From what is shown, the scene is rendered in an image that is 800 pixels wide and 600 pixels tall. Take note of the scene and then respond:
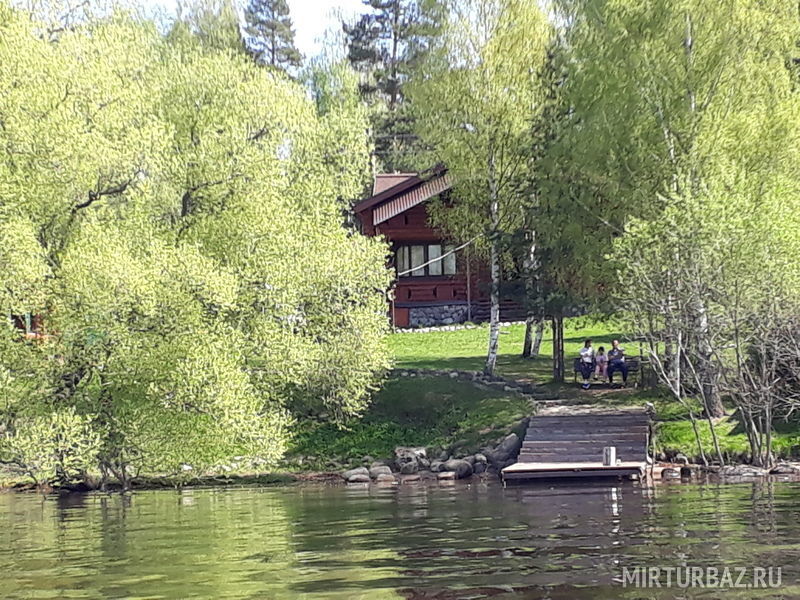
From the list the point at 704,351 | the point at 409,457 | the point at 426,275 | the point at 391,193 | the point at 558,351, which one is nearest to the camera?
the point at 704,351

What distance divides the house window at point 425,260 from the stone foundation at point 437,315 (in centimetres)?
141

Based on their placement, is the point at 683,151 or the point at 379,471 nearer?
the point at 683,151

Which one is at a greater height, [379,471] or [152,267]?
[152,267]

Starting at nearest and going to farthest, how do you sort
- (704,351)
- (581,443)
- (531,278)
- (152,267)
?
(152,267)
(704,351)
(581,443)
(531,278)

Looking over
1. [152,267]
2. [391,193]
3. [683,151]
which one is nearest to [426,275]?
[391,193]

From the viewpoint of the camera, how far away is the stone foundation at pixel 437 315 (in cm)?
4472

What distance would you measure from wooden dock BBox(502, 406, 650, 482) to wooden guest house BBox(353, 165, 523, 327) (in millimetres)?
17001

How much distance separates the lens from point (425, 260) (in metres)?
45.5

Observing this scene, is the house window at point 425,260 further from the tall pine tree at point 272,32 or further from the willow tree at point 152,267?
the tall pine tree at point 272,32

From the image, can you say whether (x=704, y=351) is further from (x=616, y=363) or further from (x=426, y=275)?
(x=426, y=275)

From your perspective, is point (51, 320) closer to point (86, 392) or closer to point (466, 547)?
point (86, 392)

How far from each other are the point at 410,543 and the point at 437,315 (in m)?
30.0

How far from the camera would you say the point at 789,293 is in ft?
72.0

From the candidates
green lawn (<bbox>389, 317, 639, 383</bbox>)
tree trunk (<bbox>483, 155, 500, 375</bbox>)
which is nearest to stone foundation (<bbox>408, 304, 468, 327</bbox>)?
green lawn (<bbox>389, 317, 639, 383</bbox>)
